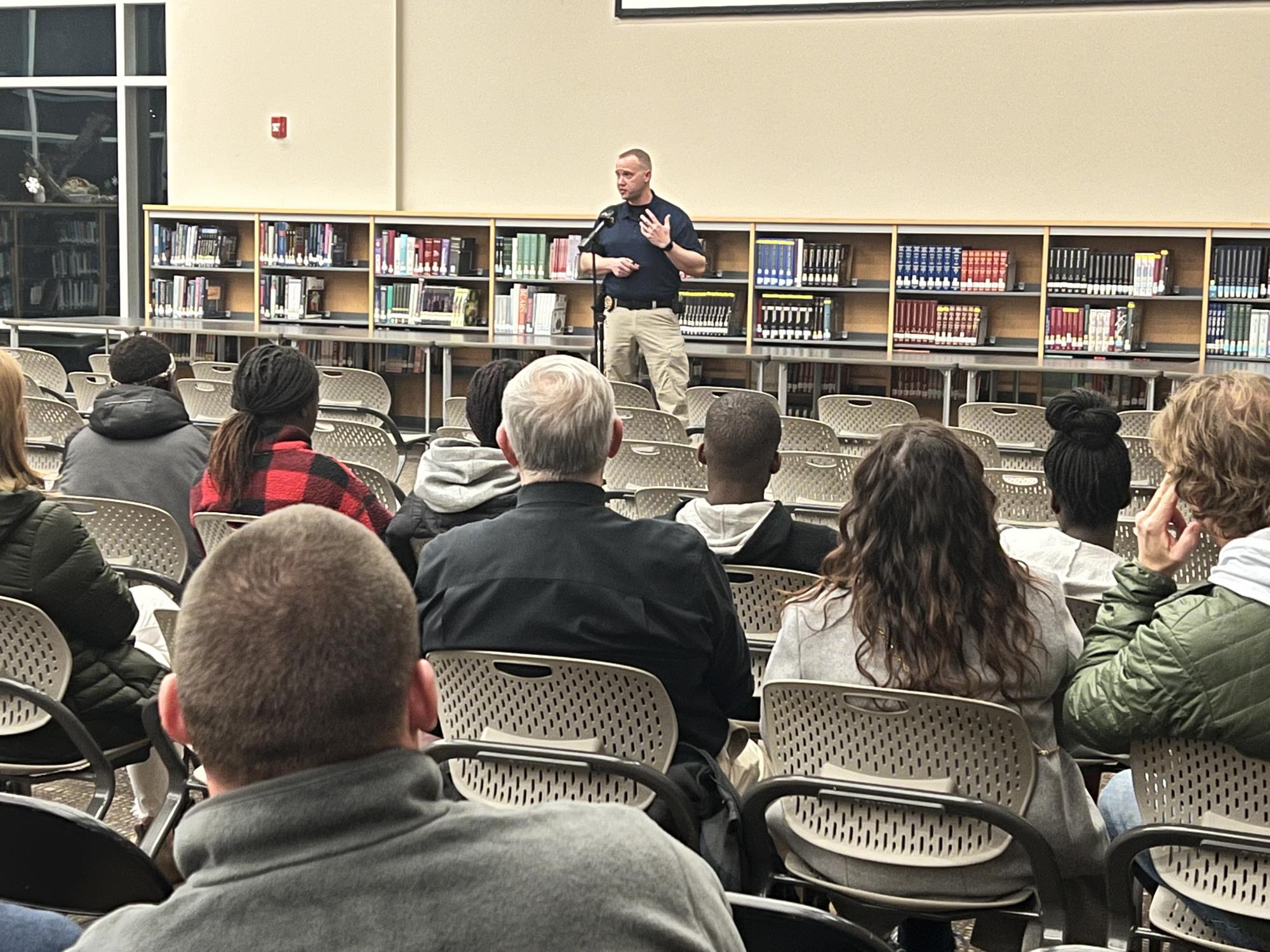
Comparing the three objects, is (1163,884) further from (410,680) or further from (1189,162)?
(1189,162)

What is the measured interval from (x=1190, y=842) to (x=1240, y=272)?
7941 millimetres

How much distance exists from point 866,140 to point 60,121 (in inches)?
274

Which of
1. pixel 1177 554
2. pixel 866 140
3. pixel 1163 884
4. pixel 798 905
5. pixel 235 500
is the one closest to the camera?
pixel 798 905

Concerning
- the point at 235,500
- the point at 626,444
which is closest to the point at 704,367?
the point at 626,444

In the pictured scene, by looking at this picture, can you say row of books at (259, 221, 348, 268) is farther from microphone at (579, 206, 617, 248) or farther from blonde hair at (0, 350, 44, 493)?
blonde hair at (0, 350, 44, 493)

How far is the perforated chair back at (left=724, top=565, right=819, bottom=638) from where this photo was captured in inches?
114

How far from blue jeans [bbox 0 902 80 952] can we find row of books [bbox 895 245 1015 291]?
880 centimetres

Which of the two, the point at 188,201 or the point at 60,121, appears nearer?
the point at 188,201

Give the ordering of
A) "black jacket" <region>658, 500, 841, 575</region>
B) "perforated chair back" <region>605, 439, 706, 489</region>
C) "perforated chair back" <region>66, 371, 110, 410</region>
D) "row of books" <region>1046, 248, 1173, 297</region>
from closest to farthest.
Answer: "black jacket" <region>658, 500, 841, 575</region>, "perforated chair back" <region>605, 439, 706, 489</region>, "perforated chair back" <region>66, 371, 110, 410</region>, "row of books" <region>1046, 248, 1173, 297</region>

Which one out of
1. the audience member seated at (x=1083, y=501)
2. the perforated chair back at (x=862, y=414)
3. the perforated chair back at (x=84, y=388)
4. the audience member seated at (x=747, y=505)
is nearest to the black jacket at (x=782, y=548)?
the audience member seated at (x=747, y=505)

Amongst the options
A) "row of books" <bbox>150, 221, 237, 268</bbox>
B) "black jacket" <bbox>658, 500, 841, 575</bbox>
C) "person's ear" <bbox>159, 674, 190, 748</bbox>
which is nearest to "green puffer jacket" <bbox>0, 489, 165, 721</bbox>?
"black jacket" <bbox>658, 500, 841, 575</bbox>

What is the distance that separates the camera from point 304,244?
10781 millimetres

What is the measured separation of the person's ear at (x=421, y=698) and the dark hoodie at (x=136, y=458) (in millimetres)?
2944

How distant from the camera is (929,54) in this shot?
9.54 m
